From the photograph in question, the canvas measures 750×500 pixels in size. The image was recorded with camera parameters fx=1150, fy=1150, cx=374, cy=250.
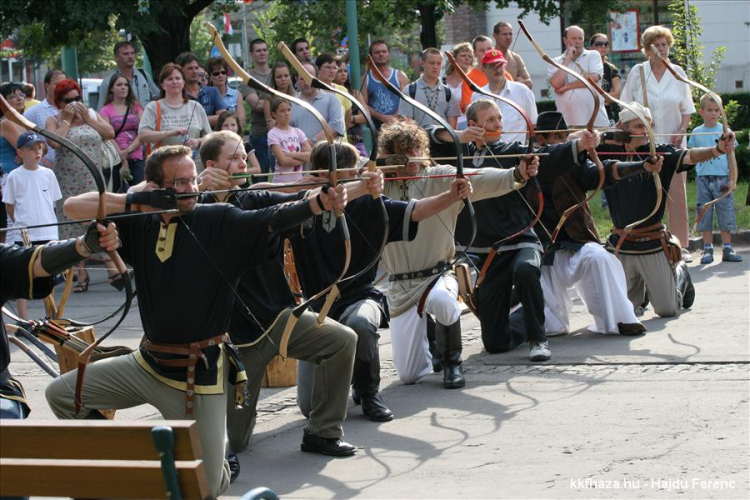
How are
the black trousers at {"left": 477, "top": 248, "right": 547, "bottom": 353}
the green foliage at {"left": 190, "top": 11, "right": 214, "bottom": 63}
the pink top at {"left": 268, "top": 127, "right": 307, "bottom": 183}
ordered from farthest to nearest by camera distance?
the green foliage at {"left": 190, "top": 11, "right": 214, "bottom": 63}
the pink top at {"left": 268, "top": 127, "right": 307, "bottom": 183}
the black trousers at {"left": 477, "top": 248, "right": 547, "bottom": 353}

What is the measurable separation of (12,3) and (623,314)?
7.45m

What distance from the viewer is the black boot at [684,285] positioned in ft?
28.9

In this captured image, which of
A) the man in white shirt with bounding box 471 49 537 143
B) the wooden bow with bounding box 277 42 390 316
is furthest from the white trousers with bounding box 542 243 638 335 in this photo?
the wooden bow with bounding box 277 42 390 316

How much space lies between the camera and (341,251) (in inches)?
254

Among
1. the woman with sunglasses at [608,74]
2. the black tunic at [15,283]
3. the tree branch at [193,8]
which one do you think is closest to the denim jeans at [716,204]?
the woman with sunglasses at [608,74]

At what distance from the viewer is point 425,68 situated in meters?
10.6

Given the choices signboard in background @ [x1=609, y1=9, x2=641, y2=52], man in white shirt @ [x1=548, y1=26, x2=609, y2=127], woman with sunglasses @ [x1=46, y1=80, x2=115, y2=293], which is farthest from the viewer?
signboard in background @ [x1=609, y1=9, x2=641, y2=52]

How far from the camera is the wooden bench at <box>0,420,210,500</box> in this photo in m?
3.28

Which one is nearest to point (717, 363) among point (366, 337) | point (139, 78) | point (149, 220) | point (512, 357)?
point (512, 357)

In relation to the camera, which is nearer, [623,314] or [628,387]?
[628,387]

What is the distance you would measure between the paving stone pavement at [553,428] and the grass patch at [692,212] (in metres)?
4.54

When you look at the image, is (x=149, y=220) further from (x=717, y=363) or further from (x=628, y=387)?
(x=717, y=363)

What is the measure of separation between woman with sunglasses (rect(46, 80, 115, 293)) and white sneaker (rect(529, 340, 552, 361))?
4.54 m

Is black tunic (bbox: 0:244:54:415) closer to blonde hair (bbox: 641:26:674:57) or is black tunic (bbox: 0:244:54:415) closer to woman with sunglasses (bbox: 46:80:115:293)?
woman with sunglasses (bbox: 46:80:115:293)
